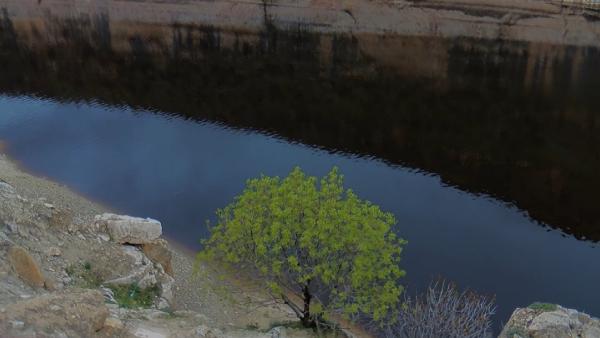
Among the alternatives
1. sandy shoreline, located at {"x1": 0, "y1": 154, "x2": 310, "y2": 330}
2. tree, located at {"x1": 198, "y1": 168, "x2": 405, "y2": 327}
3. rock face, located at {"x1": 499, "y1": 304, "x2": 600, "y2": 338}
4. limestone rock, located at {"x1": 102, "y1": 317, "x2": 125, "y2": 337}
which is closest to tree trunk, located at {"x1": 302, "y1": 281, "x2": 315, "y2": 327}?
tree, located at {"x1": 198, "y1": 168, "x2": 405, "y2": 327}

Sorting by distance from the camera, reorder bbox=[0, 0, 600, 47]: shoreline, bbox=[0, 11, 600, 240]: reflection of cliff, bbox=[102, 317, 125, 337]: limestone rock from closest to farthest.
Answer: bbox=[102, 317, 125, 337]: limestone rock, bbox=[0, 11, 600, 240]: reflection of cliff, bbox=[0, 0, 600, 47]: shoreline

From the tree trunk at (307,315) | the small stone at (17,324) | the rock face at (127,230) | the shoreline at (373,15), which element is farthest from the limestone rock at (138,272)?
the shoreline at (373,15)

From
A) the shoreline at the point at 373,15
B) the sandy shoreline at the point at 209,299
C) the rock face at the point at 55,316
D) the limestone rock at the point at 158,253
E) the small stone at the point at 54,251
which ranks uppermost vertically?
the shoreline at the point at 373,15

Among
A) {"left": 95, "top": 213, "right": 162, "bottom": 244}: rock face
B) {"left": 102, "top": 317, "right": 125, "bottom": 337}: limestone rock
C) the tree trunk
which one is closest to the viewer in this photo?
{"left": 102, "top": 317, "right": 125, "bottom": 337}: limestone rock

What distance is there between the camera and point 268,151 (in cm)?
3744

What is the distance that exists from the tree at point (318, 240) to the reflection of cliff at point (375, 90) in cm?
1646

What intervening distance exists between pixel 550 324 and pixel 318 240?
685 cm

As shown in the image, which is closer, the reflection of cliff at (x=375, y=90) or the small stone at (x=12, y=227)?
the small stone at (x=12, y=227)

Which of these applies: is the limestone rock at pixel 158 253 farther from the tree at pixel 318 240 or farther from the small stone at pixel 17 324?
the small stone at pixel 17 324

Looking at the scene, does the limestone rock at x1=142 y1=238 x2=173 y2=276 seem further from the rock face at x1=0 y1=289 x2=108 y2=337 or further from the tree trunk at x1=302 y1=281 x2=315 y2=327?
the rock face at x1=0 y1=289 x2=108 y2=337

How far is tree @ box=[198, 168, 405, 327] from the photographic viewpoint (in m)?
16.0

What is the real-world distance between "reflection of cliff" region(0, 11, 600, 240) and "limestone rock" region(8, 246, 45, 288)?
952 inches

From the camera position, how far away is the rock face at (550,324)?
1553 cm

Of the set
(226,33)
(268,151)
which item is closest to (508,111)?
(268,151)
